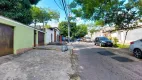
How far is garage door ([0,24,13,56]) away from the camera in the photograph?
994 cm

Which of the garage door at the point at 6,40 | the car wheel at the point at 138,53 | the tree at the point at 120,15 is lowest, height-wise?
the car wheel at the point at 138,53

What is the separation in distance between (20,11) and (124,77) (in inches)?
731

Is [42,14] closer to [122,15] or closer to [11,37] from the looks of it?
[122,15]

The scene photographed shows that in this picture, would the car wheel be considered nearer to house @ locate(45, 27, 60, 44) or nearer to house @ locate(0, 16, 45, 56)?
house @ locate(0, 16, 45, 56)

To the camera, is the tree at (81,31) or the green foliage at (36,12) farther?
the tree at (81,31)

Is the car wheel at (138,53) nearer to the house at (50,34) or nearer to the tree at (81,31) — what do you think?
the house at (50,34)

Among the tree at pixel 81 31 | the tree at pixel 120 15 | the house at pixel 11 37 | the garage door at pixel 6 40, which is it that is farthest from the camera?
the tree at pixel 81 31

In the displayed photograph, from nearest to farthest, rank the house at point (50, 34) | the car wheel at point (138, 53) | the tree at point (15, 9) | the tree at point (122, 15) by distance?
the car wheel at point (138, 53)
the tree at point (122, 15)
the tree at point (15, 9)
the house at point (50, 34)

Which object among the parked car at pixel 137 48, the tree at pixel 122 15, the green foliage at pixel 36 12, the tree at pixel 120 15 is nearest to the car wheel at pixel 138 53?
the parked car at pixel 137 48

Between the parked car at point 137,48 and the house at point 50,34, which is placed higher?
the house at point 50,34

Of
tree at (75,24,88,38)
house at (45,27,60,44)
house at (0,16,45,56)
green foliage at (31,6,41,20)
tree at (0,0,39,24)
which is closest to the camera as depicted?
house at (0,16,45,56)

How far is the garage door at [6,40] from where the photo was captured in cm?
994

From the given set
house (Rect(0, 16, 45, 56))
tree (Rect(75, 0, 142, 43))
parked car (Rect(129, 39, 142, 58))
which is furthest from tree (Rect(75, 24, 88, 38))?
parked car (Rect(129, 39, 142, 58))

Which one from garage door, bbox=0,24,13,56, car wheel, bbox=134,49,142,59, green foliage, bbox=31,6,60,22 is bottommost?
car wheel, bbox=134,49,142,59
